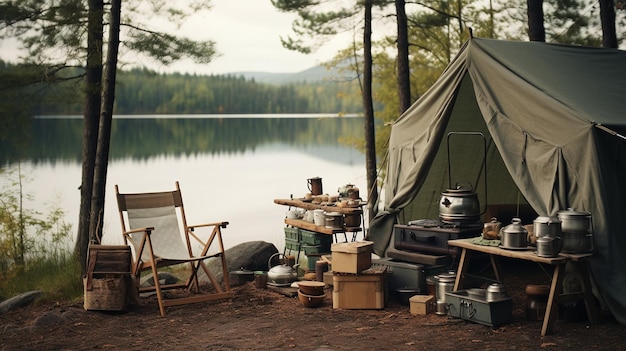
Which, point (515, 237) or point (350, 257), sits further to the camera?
point (350, 257)

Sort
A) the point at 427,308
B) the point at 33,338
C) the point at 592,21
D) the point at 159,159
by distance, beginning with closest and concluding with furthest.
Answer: the point at 33,338 → the point at 427,308 → the point at 592,21 → the point at 159,159

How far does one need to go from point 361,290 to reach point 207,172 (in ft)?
73.7

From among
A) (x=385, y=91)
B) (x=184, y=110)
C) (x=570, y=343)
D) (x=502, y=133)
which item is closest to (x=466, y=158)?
(x=502, y=133)

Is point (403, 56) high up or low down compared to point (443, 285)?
up

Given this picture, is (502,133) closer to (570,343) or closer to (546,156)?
(546,156)

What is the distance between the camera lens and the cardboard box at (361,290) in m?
5.57

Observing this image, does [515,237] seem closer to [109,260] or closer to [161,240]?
[161,240]

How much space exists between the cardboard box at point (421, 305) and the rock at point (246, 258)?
230 centimetres

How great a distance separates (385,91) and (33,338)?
1330 centimetres

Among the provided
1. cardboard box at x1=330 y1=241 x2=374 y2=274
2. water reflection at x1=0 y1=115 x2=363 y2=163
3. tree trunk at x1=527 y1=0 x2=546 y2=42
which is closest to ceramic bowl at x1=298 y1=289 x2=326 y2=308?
cardboard box at x1=330 y1=241 x2=374 y2=274

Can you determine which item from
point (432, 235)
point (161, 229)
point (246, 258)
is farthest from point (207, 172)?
point (432, 235)

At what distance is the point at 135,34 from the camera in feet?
26.1

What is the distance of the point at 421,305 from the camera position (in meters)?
5.38

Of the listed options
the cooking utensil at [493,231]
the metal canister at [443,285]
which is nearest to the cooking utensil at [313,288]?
the metal canister at [443,285]
